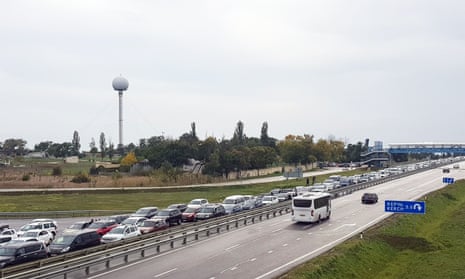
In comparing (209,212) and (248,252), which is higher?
(209,212)

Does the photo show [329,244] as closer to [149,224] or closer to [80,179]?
[149,224]

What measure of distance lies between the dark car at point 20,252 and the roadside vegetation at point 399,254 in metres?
12.4

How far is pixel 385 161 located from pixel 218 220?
158844mm

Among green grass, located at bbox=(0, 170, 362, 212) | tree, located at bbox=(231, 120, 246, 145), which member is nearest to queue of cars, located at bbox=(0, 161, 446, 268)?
green grass, located at bbox=(0, 170, 362, 212)

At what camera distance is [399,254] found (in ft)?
118

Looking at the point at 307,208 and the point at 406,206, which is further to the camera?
the point at 307,208

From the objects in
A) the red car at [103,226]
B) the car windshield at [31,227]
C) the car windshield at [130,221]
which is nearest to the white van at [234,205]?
the car windshield at [130,221]

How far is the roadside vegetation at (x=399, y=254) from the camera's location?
93.9 ft

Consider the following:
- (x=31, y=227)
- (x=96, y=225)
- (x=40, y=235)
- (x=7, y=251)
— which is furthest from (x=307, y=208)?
(x=7, y=251)

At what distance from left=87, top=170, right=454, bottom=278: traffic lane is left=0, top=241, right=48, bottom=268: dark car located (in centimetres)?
457

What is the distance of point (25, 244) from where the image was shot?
26922 millimetres

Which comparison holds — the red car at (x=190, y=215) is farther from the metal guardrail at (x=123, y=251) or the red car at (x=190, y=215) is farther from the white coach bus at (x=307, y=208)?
the white coach bus at (x=307, y=208)

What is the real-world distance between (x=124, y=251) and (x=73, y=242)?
10.7 ft

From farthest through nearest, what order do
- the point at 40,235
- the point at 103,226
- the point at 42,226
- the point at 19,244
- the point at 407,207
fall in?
the point at 407,207 < the point at 42,226 < the point at 103,226 < the point at 40,235 < the point at 19,244
